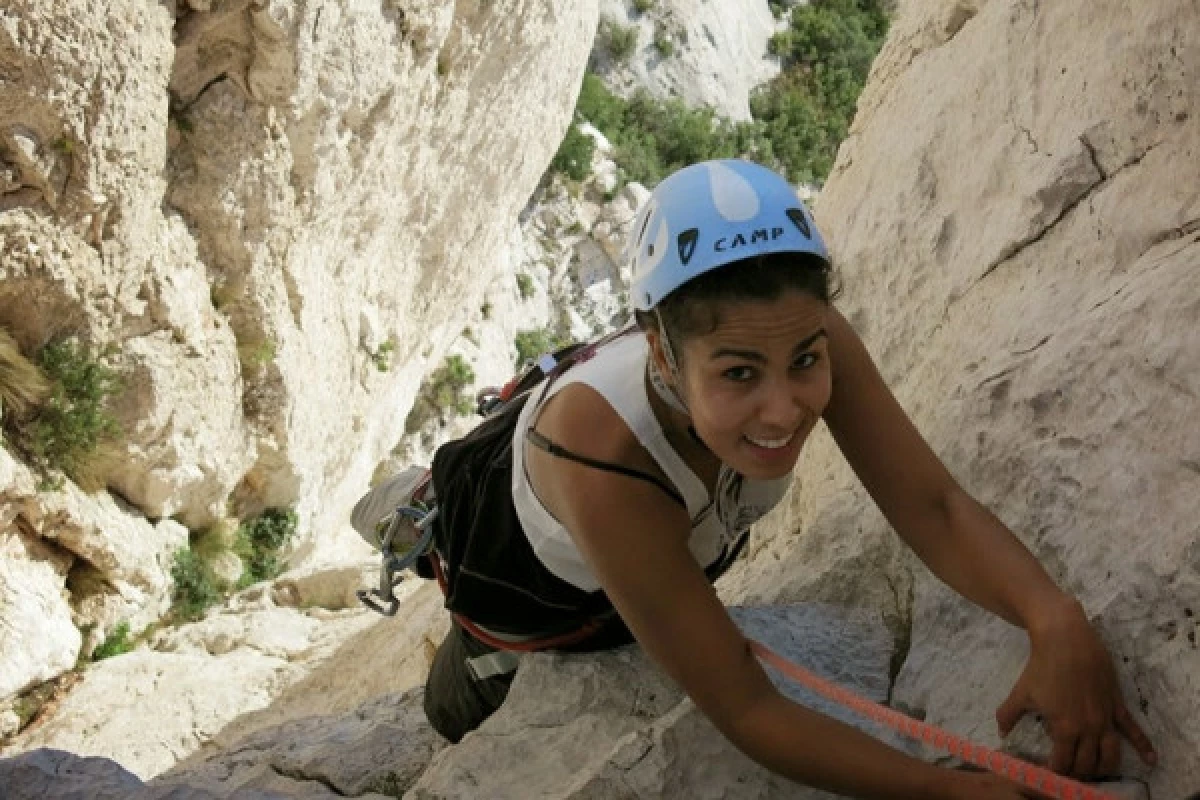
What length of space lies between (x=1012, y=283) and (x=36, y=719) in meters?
7.65

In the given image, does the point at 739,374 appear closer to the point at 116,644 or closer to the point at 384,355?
A: the point at 116,644

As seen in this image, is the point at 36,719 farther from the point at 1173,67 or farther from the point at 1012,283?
the point at 1173,67

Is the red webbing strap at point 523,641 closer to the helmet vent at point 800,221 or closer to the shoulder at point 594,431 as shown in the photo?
the shoulder at point 594,431

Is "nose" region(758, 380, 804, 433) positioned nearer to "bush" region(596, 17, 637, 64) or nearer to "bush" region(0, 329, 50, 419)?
"bush" region(0, 329, 50, 419)

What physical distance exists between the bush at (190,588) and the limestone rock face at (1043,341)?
7.29 metres

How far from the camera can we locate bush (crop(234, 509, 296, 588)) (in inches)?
398

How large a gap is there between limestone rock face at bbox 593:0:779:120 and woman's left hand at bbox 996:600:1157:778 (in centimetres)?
2185

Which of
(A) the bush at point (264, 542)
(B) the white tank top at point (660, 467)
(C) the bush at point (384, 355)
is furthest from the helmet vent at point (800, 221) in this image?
(C) the bush at point (384, 355)

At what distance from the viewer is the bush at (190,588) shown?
29.9ft

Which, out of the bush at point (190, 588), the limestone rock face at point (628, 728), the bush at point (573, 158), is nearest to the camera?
the limestone rock face at point (628, 728)

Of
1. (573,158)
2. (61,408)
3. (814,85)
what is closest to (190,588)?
(61,408)

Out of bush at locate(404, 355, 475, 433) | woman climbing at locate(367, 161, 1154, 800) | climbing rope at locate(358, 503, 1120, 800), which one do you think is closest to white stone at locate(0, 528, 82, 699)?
climbing rope at locate(358, 503, 1120, 800)

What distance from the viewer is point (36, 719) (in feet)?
24.6

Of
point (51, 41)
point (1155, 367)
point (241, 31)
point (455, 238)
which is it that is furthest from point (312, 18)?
point (1155, 367)
